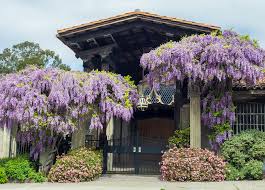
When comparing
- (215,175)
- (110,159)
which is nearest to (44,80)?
(110,159)

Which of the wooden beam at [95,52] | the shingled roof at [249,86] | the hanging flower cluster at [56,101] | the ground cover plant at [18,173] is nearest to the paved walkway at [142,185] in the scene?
the ground cover plant at [18,173]

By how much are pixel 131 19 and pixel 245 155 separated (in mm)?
7059

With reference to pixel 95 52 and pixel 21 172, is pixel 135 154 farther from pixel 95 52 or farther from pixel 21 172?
pixel 95 52

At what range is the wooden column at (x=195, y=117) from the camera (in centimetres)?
1562

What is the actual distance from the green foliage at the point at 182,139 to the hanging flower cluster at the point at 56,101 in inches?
79.2

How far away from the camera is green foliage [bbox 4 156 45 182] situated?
1513 centimetres

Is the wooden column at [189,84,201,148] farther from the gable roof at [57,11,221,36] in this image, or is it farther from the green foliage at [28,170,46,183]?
the green foliage at [28,170,46,183]

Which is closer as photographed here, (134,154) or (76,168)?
(76,168)

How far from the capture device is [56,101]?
49.7 feet

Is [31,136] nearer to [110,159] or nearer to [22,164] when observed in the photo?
[22,164]

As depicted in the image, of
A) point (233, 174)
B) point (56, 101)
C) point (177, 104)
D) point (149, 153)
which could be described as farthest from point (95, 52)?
point (233, 174)

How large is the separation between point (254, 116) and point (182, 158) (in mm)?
3410

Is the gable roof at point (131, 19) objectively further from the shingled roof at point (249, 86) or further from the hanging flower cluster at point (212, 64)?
the shingled roof at point (249, 86)

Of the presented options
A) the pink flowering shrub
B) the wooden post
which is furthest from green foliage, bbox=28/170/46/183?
the wooden post
